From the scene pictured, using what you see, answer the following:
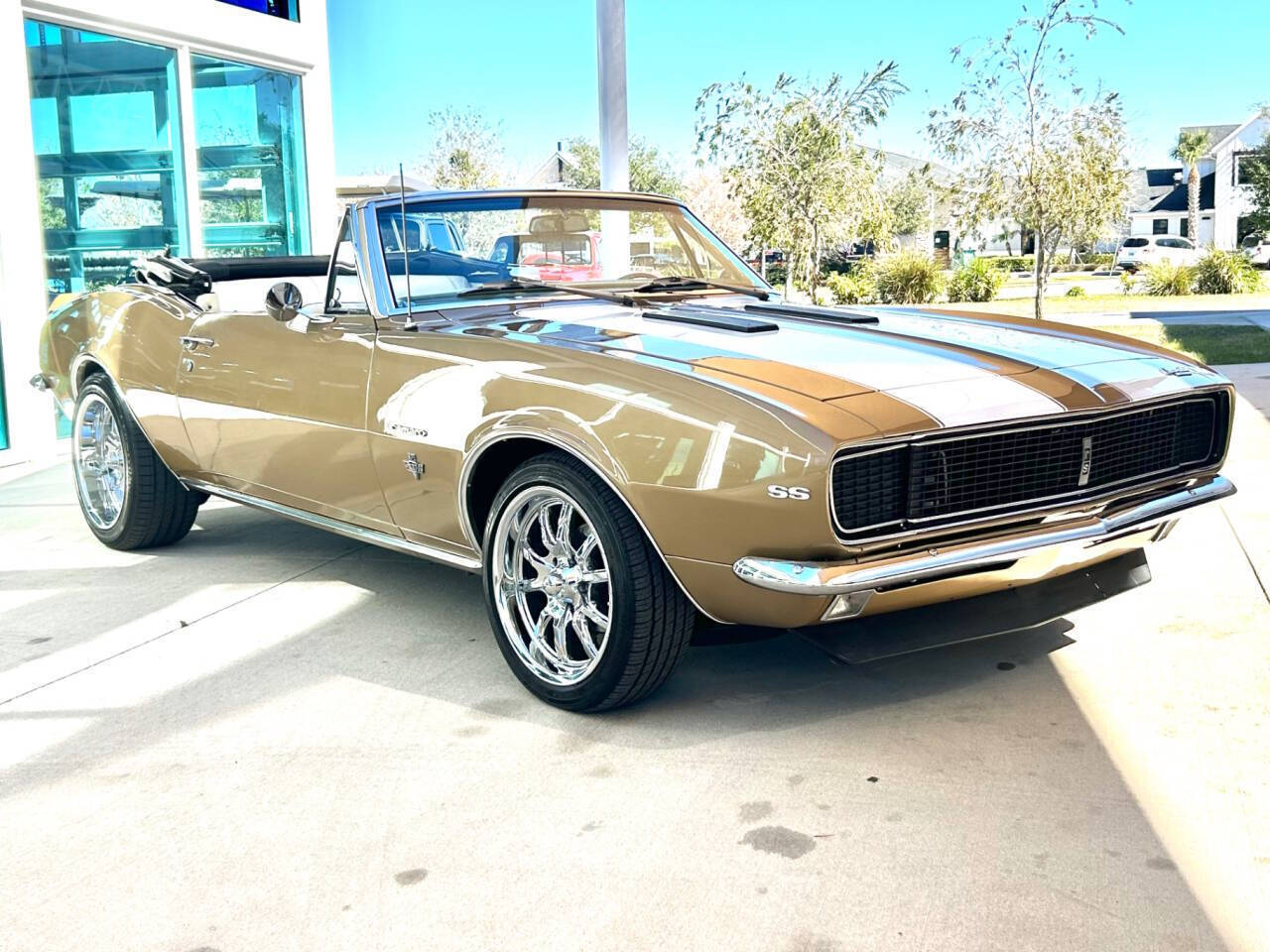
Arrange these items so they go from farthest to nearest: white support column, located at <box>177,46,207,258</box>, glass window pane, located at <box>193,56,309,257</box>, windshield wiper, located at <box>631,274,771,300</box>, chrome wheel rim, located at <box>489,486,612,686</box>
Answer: glass window pane, located at <box>193,56,309,257</box>, white support column, located at <box>177,46,207,258</box>, windshield wiper, located at <box>631,274,771,300</box>, chrome wheel rim, located at <box>489,486,612,686</box>

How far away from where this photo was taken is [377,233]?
4035mm

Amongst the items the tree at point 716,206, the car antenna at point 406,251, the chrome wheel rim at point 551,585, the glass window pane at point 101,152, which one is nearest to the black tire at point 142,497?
the car antenna at point 406,251

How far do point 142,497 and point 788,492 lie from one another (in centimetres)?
343

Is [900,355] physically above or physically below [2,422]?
above

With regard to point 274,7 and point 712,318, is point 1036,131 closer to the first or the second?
point 274,7

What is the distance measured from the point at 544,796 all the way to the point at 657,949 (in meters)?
0.71

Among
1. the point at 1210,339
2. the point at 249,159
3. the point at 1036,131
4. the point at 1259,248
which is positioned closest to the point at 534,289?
the point at 249,159

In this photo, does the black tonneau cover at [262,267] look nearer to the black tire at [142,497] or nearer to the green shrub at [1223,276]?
the black tire at [142,497]

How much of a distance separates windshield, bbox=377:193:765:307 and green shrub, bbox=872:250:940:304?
20.4 m

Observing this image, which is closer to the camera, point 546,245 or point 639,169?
point 546,245

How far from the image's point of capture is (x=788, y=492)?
8.95ft

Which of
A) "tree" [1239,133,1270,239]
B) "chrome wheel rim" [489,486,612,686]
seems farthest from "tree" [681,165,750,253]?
"chrome wheel rim" [489,486,612,686]

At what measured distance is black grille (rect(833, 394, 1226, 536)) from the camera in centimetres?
282

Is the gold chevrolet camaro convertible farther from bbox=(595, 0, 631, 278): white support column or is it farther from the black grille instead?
bbox=(595, 0, 631, 278): white support column
